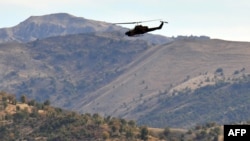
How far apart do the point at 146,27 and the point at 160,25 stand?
5.28 meters

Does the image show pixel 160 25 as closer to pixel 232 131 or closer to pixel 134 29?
pixel 134 29

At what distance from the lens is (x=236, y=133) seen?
43000mm

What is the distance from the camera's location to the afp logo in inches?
1686

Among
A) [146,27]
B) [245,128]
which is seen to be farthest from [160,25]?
[245,128]

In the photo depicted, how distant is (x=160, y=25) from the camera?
7812 centimetres

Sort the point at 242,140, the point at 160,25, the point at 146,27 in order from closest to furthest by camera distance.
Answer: the point at 242,140 < the point at 146,27 < the point at 160,25

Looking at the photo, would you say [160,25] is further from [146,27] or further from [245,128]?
[245,128]

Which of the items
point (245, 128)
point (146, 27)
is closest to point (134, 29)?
point (146, 27)

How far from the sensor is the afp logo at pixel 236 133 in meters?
42.8

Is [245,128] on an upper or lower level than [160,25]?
lower

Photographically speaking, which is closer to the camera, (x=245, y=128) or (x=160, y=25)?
(x=245, y=128)

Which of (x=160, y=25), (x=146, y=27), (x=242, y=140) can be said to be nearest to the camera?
(x=242, y=140)

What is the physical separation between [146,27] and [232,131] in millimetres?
31468

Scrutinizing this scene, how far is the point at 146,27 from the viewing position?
73.2 metres
